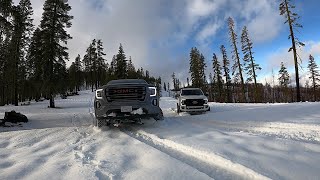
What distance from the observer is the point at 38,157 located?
230 inches

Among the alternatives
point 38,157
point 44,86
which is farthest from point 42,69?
point 38,157

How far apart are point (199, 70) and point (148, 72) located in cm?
9222

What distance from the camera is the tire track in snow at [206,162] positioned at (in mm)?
4445

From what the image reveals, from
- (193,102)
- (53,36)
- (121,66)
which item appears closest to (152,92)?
(193,102)

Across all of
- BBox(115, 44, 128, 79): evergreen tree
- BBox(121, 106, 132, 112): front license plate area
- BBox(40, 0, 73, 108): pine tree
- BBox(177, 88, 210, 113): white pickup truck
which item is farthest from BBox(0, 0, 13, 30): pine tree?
BBox(115, 44, 128, 79): evergreen tree

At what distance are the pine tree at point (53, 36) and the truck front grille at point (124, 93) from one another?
71.2 feet

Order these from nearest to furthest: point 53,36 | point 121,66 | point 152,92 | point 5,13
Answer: point 152,92
point 5,13
point 53,36
point 121,66

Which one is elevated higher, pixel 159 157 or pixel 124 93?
pixel 124 93

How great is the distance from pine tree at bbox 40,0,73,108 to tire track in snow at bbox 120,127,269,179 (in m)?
25.1

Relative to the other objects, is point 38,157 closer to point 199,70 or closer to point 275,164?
point 275,164

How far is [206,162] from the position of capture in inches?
202

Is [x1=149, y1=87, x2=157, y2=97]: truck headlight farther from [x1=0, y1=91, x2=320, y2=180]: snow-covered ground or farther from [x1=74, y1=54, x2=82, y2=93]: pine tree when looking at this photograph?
[x1=74, y1=54, x2=82, y2=93]: pine tree

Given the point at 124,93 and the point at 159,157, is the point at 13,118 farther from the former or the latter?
the point at 159,157

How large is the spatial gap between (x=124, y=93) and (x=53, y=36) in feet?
79.1
